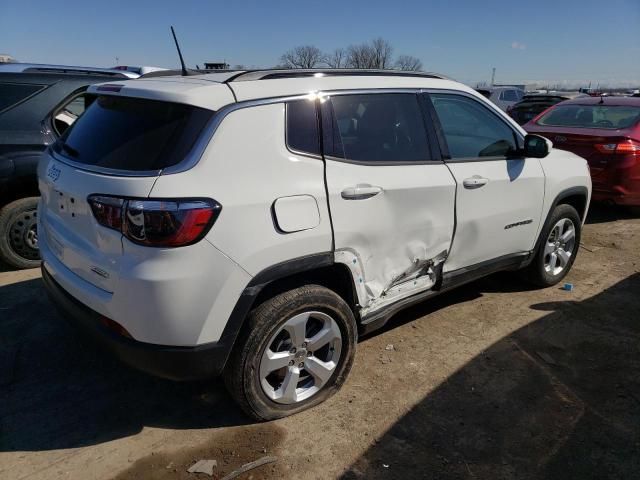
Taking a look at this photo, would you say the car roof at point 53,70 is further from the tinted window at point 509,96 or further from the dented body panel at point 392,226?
the tinted window at point 509,96

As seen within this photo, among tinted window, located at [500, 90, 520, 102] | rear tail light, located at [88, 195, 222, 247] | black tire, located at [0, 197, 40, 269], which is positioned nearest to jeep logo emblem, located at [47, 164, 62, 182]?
rear tail light, located at [88, 195, 222, 247]

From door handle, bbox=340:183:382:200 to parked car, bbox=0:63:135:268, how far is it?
2959 millimetres

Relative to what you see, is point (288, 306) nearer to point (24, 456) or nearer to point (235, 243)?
point (235, 243)

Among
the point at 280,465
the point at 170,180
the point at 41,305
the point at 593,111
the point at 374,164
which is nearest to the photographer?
the point at 170,180

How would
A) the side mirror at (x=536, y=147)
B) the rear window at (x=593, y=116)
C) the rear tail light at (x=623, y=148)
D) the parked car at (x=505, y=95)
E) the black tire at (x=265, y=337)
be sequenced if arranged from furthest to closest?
the parked car at (x=505, y=95) < the rear window at (x=593, y=116) < the rear tail light at (x=623, y=148) < the side mirror at (x=536, y=147) < the black tire at (x=265, y=337)

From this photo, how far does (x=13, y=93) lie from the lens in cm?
448

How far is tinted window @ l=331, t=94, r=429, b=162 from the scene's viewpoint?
111 inches

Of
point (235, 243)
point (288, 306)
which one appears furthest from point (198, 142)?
point (288, 306)

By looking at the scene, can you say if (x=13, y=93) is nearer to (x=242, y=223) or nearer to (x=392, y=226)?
(x=242, y=223)

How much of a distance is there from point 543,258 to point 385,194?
2.24 m

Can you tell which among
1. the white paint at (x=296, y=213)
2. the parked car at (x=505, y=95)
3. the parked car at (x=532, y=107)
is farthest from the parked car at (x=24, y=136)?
the parked car at (x=505, y=95)

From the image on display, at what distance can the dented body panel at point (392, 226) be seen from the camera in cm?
272

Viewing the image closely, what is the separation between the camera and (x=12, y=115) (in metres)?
4.42

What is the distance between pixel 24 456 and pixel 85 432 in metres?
0.28
